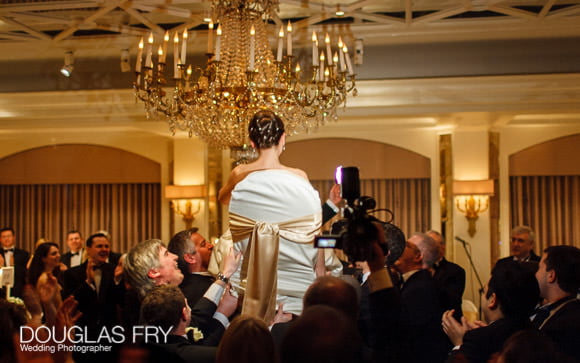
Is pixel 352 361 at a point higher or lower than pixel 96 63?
lower

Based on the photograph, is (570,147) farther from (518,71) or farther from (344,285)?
(344,285)

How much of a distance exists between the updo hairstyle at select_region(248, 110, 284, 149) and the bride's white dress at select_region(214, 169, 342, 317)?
0.16 metres

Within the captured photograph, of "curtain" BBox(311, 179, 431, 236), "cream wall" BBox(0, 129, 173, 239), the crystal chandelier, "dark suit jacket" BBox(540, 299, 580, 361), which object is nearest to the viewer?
"dark suit jacket" BBox(540, 299, 580, 361)

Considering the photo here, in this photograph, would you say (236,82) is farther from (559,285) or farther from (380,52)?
(380,52)

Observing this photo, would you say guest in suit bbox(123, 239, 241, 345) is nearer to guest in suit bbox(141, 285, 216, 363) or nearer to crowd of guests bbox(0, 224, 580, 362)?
crowd of guests bbox(0, 224, 580, 362)

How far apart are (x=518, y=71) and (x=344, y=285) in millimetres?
5902

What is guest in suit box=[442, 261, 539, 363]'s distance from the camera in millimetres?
2684

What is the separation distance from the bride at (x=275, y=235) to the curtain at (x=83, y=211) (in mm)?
8409

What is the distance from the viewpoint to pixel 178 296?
2.65 metres

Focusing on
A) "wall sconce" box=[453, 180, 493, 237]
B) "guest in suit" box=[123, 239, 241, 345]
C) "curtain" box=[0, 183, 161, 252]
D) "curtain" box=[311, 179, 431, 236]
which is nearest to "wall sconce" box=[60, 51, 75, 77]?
"curtain" box=[0, 183, 161, 252]

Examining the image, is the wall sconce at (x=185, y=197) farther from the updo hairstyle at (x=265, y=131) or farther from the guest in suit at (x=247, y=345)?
the guest in suit at (x=247, y=345)

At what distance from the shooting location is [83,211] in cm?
1116

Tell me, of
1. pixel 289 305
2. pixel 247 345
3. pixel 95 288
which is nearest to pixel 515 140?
pixel 95 288

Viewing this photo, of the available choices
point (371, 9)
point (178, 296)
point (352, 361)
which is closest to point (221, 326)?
point (178, 296)
